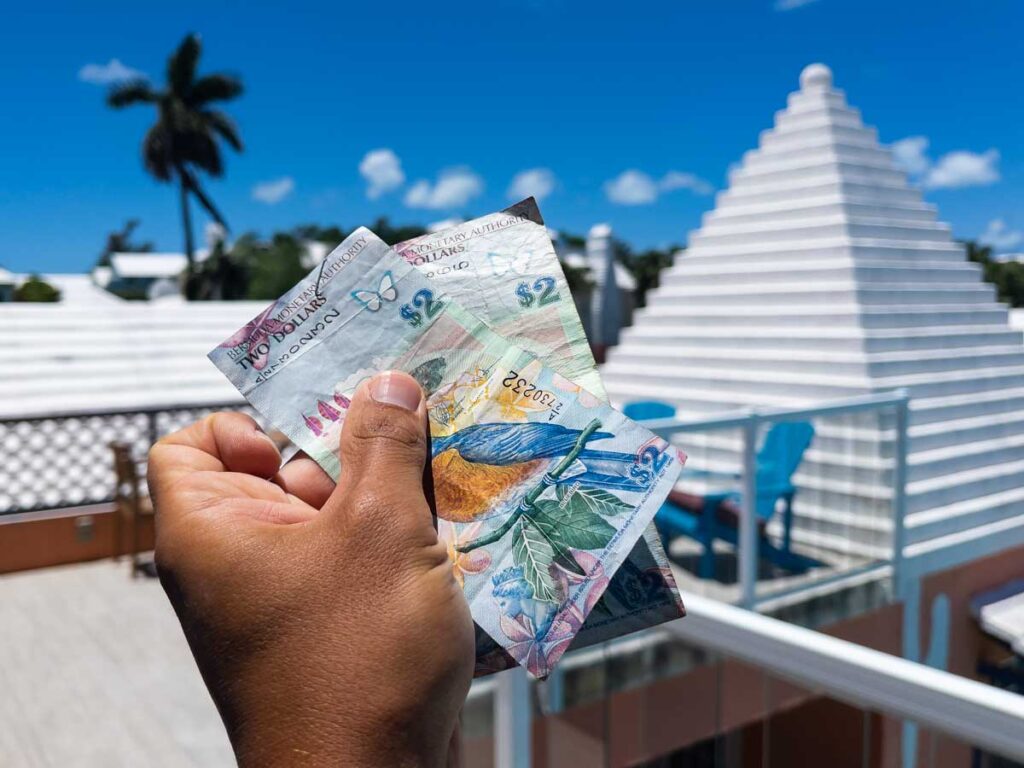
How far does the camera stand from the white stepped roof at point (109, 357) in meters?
→ 7.31

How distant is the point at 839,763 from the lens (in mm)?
1540

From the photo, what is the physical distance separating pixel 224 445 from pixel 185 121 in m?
35.0

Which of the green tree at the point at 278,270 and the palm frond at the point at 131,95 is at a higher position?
the palm frond at the point at 131,95

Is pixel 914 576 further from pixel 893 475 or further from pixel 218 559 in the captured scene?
pixel 218 559

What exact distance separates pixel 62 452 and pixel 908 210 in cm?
892

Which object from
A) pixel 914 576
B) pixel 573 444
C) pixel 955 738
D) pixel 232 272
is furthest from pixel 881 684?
pixel 232 272

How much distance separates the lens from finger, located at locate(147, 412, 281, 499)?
1025 mm

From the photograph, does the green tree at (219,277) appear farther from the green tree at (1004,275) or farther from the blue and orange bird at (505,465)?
the blue and orange bird at (505,465)

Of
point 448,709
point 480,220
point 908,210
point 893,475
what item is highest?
point 908,210

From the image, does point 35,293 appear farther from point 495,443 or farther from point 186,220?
point 495,443

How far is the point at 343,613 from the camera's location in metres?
0.81

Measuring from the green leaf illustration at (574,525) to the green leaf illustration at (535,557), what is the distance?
0.01 meters

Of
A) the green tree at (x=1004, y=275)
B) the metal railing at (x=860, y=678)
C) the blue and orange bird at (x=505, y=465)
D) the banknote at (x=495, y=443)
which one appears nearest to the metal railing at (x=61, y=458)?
the metal railing at (x=860, y=678)

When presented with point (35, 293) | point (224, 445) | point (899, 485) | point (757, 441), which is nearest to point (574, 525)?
point (224, 445)
